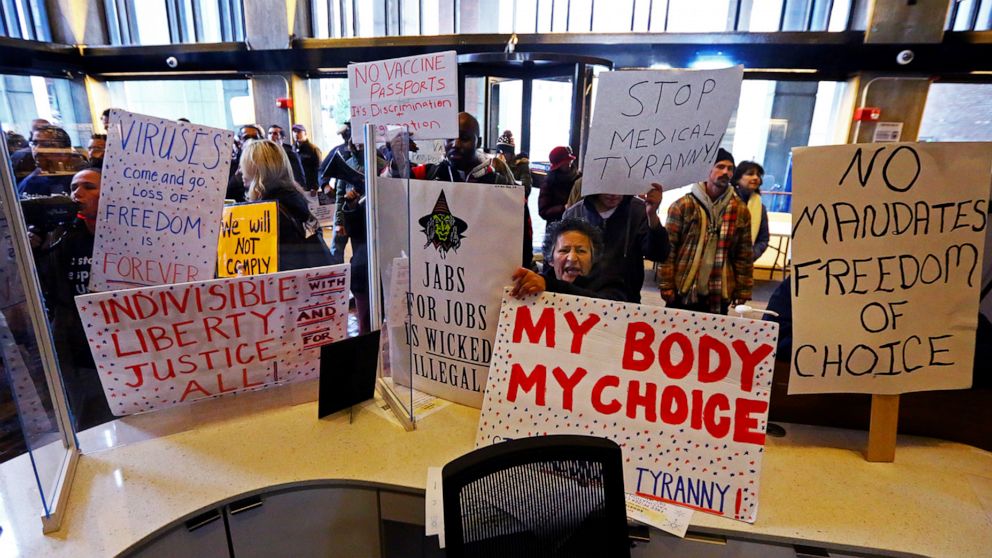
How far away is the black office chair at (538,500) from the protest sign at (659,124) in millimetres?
672

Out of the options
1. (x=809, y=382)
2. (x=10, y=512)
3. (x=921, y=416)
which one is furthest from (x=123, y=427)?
(x=921, y=416)

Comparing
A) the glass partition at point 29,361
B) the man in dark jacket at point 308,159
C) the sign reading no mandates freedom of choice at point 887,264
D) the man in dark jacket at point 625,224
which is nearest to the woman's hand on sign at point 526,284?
the sign reading no mandates freedom of choice at point 887,264

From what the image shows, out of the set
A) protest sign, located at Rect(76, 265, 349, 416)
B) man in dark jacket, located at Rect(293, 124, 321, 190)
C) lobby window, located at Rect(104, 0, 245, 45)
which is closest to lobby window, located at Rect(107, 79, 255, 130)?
lobby window, located at Rect(104, 0, 245, 45)

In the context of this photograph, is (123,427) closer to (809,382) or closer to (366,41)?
(809,382)

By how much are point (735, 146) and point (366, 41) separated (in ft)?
16.5

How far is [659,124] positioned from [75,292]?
6.10 ft

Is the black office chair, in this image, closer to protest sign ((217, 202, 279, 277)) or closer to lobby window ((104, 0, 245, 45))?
protest sign ((217, 202, 279, 277))

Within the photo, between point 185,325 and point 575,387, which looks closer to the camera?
point 575,387

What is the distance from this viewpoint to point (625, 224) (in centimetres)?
196

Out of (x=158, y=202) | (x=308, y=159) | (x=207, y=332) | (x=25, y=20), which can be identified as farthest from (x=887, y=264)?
(x=25, y=20)

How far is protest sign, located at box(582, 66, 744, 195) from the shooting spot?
43.5 inches

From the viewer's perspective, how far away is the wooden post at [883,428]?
1.12 m

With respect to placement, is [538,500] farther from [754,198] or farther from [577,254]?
[754,198]

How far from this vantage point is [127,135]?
4.18 feet
